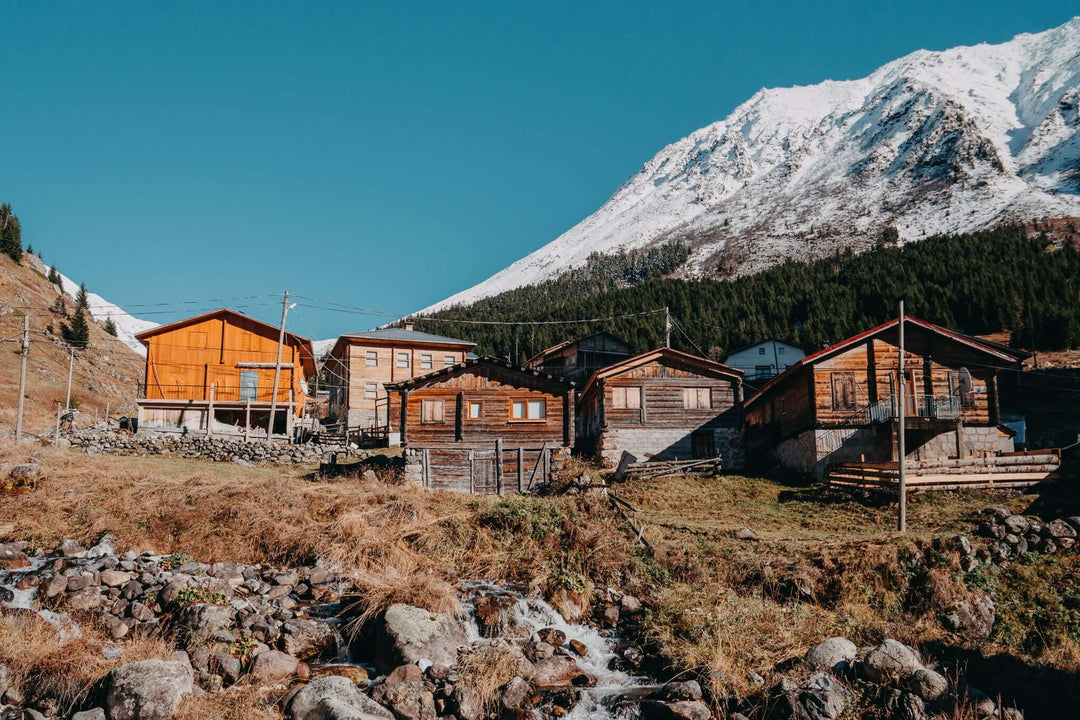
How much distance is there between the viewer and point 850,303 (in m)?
97.9

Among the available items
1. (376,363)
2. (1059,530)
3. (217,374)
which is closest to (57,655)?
(1059,530)

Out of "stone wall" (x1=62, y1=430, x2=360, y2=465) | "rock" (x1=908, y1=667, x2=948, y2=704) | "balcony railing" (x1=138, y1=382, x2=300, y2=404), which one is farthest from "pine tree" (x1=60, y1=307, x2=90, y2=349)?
"rock" (x1=908, y1=667, x2=948, y2=704)

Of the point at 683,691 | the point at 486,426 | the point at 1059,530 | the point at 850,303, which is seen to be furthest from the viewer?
the point at 850,303

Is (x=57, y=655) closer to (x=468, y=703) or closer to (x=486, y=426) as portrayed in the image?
(x=468, y=703)

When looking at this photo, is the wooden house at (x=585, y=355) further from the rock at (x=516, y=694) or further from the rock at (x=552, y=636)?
the rock at (x=516, y=694)

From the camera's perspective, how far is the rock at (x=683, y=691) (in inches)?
707

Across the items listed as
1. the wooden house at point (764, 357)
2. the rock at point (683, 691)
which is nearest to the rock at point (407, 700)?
the rock at point (683, 691)

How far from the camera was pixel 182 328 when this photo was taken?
2053 inches

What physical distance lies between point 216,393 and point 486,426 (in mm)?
21066

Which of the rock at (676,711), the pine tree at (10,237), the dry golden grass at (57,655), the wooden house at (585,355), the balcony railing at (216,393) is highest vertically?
the pine tree at (10,237)

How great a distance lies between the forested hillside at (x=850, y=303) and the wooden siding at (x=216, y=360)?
20.9 m

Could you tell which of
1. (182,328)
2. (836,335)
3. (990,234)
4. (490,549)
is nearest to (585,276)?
(990,234)

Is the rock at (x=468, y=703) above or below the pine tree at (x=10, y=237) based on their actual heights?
below

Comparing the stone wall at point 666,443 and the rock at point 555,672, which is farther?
the stone wall at point 666,443
